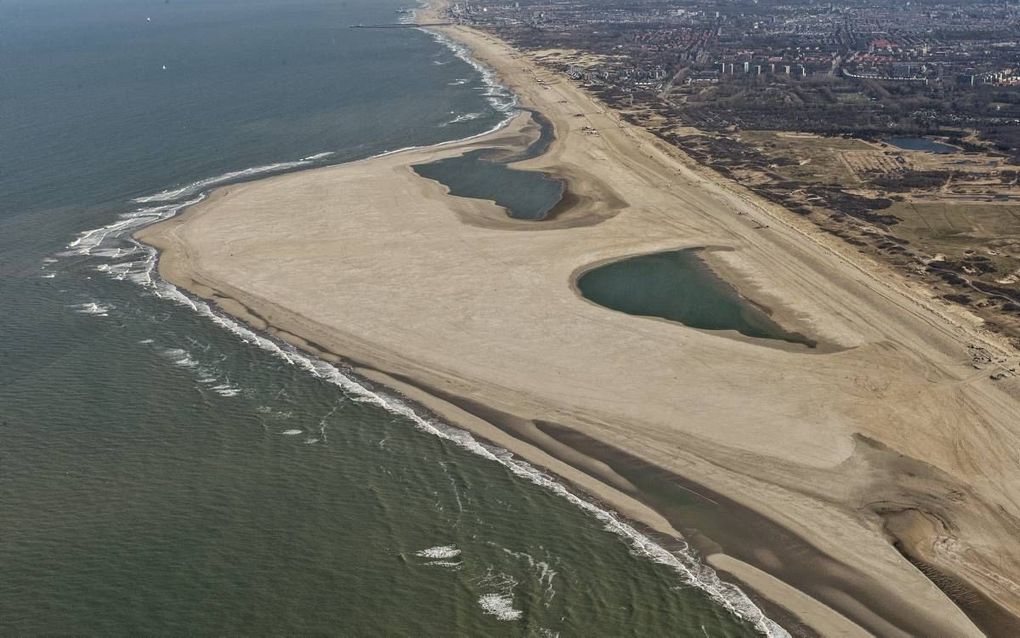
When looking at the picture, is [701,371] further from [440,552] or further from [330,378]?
[330,378]

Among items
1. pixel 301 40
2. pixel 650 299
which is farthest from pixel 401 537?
pixel 301 40

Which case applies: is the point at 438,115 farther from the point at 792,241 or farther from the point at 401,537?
the point at 401,537

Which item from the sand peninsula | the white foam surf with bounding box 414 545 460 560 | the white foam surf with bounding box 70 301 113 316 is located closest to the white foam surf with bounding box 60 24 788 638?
the white foam surf with bounding box 70 301 113 316

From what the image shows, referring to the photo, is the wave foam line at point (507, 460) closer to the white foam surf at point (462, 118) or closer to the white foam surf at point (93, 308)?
the white foam surf at point (93, 308)

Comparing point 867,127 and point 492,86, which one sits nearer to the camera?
point 867,127

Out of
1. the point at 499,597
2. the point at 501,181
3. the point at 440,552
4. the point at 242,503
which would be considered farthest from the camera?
the point at 501,181

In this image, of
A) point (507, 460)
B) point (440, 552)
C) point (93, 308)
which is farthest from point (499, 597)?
point (93, 308)

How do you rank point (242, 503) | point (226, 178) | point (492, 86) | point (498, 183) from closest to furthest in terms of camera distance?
point (242, 503)
point (498, 183)
point (226, 178)
point (492, 86)
